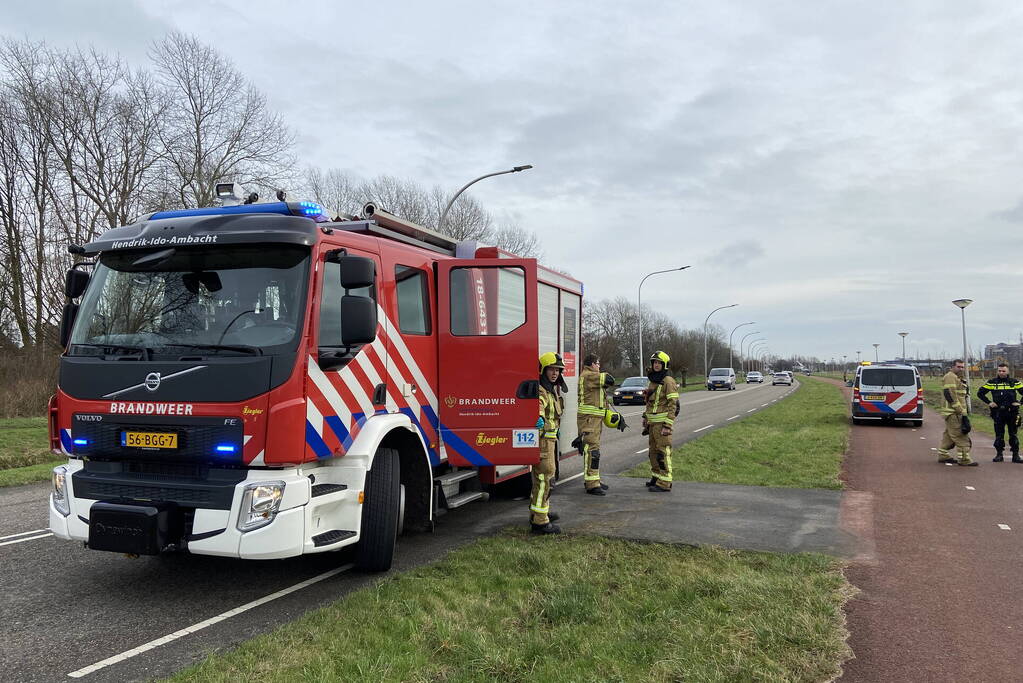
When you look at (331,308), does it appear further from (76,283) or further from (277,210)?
(76,283)

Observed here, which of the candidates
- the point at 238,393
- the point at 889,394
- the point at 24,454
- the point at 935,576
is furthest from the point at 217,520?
the point at 889,394

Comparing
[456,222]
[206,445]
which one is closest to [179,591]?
[206,445]

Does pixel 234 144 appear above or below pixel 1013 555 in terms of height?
above

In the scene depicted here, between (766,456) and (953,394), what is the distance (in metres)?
3.20

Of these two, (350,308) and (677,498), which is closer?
(350,308)

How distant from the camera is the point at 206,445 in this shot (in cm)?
450

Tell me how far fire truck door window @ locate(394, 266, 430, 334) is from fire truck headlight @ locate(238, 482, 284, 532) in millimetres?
1904

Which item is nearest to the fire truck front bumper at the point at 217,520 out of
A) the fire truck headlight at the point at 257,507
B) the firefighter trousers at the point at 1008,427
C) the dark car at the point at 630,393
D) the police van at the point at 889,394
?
the fire truck headlight at the point at 257,507

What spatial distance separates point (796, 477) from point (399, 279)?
735cm

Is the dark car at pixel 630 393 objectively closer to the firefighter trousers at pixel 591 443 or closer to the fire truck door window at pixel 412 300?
the firefighter trousers at pixel 591 443

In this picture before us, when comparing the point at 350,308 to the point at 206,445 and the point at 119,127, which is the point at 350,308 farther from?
the point at 119,127

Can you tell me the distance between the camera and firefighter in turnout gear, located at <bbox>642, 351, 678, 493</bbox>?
949 centimetres

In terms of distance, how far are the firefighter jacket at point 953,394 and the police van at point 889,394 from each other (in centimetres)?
794

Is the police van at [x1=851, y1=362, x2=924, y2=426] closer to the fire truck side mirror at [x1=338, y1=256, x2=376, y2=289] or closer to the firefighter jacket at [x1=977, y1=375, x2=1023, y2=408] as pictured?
the firefighter jacket at [x1=977, y1=375, x2=1023, y2=408]
